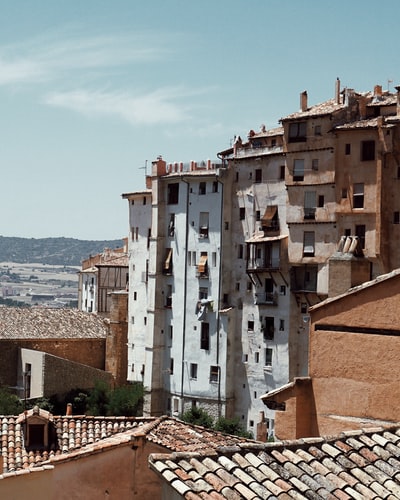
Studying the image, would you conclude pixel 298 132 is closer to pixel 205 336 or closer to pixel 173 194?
pixel 173 194

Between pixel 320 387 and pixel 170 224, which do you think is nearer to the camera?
pixel 320 387

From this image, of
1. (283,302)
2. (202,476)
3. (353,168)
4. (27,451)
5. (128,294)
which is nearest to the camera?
(202,476)

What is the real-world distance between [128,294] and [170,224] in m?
6.55

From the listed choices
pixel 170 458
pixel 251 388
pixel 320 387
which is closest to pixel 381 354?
pixel 320 387

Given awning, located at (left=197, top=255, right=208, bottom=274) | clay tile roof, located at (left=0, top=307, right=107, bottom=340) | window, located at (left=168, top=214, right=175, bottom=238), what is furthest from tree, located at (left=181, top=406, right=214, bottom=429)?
window, located at (left=168, top=214, right=175, bottom=238)

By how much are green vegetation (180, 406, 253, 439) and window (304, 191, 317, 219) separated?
39.0 feet

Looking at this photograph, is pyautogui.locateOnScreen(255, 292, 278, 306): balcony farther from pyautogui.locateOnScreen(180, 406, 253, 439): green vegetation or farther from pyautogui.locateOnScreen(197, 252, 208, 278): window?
pyautogui.locateOnScreen(180, 406, 253, 439): green vegetation

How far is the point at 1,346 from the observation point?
206 feet

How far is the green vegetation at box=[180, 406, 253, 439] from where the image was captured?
56.7 m

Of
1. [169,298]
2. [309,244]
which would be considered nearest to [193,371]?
[169,298]

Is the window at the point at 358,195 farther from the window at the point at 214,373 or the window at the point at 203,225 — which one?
the window at the point at 214,373

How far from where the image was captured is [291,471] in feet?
34.0

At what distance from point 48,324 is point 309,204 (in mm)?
19639

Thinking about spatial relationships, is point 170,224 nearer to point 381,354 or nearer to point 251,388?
point 251,388
